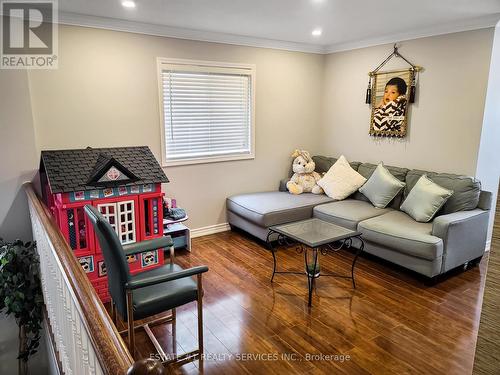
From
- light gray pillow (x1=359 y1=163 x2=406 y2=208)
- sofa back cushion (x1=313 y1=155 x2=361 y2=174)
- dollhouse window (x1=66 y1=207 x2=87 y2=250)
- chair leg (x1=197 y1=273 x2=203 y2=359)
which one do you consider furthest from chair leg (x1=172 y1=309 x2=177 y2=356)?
sofa back cushion (x1=313 y1=155 x2=361 y2=174)

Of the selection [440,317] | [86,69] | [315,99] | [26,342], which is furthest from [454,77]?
[26,342]

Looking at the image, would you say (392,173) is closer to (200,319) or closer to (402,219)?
(402,219)

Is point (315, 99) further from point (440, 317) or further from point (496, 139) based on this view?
point (440, 317)

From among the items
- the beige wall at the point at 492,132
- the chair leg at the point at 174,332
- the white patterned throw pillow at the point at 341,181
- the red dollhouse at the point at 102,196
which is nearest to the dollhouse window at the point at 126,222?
the red dollhouse at the point at 102,196

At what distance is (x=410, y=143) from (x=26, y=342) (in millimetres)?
4416

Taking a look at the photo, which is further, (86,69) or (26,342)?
(86,69)

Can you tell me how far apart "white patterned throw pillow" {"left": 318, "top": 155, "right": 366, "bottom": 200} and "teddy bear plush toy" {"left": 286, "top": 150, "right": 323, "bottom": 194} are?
13 centimetres

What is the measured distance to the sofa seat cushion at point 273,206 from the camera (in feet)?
13.5

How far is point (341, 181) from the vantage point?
462 centimetres

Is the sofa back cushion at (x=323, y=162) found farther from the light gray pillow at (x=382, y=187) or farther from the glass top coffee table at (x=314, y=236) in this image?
the glass top coffee table at (x=314, y=236)

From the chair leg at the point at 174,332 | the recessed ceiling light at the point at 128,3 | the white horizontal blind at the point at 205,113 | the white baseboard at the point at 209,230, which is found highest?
the recessed ceiling light at the point at 128,3

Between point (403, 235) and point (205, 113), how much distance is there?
2.64 metres

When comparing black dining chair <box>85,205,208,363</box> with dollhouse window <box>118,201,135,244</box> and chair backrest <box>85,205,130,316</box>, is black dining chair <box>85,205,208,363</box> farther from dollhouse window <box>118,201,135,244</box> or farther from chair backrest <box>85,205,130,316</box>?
dollhouse window <box>118,201,135,244</box>

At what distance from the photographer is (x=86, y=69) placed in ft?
11.7
